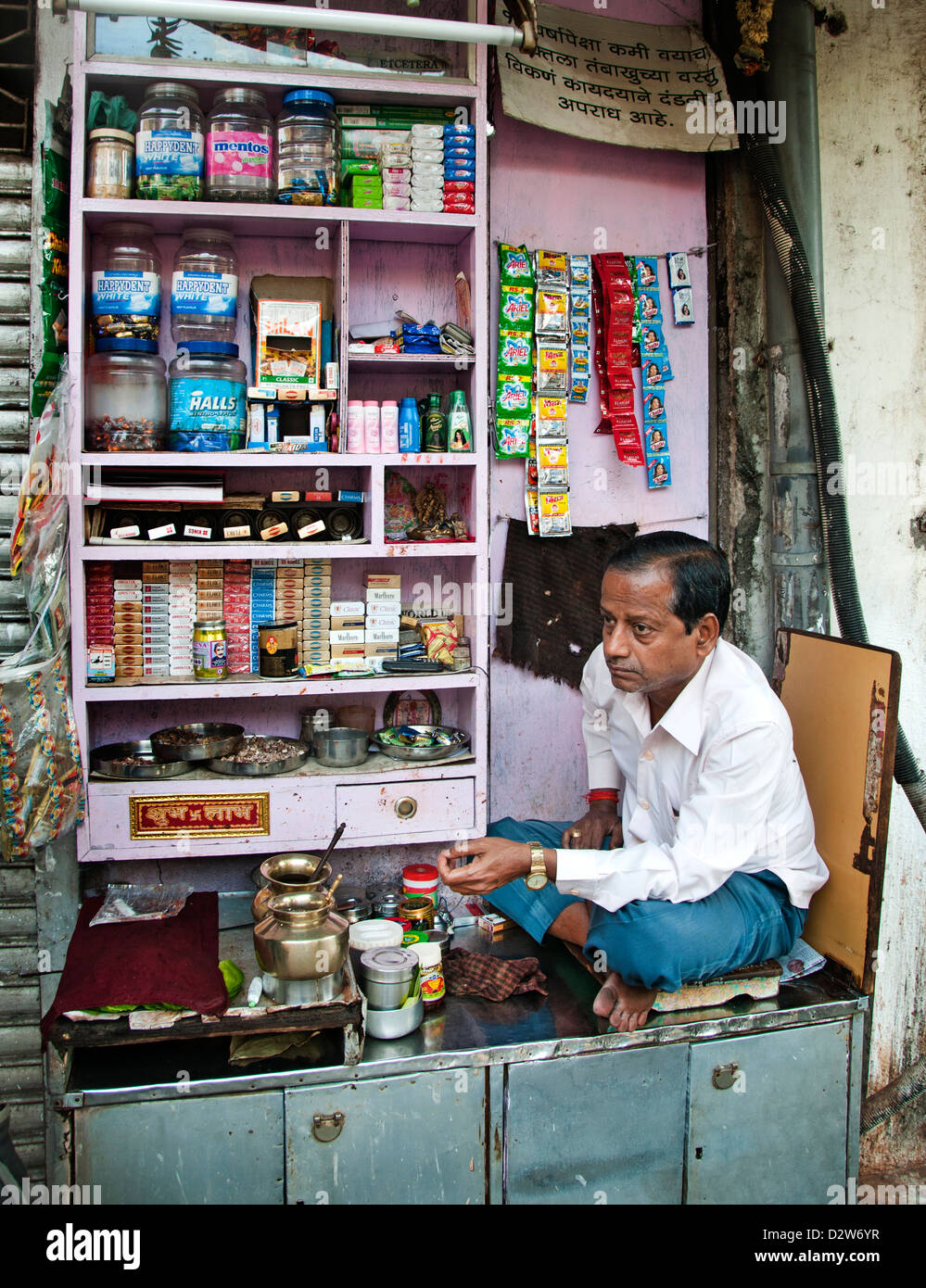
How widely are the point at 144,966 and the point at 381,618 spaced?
1121 millimetres

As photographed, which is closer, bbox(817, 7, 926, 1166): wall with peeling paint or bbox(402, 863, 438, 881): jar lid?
bbox(402, 863, 438, 881): jar lid

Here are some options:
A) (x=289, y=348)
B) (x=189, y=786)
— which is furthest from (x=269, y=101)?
(x=189, y=786)

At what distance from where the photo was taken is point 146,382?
8.92 feet

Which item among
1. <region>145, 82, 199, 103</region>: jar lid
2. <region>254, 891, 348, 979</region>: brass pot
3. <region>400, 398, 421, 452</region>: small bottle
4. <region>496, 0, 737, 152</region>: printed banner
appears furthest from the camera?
<region>496, 0, 737, 152</region>: printed banner

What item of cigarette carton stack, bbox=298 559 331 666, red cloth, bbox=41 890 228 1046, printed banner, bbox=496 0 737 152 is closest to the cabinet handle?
red cloth, bbox=41 890 228 1046

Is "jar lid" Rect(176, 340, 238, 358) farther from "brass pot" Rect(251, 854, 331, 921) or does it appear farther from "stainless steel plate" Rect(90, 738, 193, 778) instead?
"brass pot" Rect(251, 854, 331, 921)

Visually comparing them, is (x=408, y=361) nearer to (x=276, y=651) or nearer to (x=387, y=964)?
(x=276, y=651)

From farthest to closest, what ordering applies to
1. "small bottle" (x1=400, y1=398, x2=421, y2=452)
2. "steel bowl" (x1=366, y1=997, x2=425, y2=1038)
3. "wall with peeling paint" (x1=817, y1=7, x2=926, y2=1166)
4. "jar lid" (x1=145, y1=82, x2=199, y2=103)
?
"wall with peeling paint" (x1=817, y1=7, x2=926, y2=1166)
"small bottle" (x1=400, y1=398, x2=421, y2=452)
"jar lid" (x1=145, y1=82, x2=199, y2=103)
"steel bowl" (x1=366, y1=997, x2=425, y2=1038)

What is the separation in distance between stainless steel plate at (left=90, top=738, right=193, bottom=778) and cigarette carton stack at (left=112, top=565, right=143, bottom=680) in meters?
0.22

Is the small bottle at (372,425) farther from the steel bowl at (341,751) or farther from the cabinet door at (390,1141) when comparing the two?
the cabinet door at (390,1141)

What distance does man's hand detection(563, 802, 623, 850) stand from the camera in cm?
272

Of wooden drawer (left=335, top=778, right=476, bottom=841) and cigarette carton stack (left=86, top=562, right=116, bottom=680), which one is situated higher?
cigarette carton stack (left=86, top=562, right=116, bottom=680)

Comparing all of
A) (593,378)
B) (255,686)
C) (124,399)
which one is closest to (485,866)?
(255,686)

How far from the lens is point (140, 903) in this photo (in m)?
2.58
